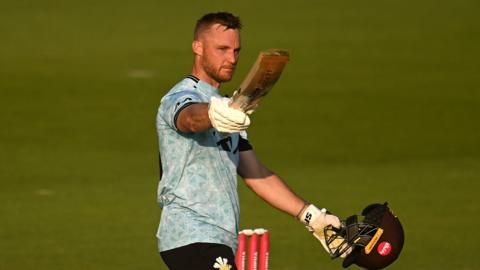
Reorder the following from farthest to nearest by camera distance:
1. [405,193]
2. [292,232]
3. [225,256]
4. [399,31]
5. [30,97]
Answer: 1. [399,31]
2. [30,97]
3. [405,193]
4. [292,232]
5. [225,256]

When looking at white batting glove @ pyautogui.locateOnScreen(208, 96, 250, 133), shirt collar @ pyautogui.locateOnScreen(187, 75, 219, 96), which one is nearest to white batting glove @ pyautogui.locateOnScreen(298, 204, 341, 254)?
shirt collar @ pyautogui.locateOnScreen(187, 75, 219, 96)

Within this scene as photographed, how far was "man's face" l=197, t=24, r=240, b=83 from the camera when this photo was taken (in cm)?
745

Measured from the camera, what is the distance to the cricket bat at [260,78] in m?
6.12

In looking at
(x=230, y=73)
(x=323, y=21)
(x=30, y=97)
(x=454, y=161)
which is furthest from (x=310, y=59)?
(x=230, y=73)

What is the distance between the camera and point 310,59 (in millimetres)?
24000

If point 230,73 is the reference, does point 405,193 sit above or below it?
below

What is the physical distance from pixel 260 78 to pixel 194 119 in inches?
28.6

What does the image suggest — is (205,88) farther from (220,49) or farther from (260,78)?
(260,78)

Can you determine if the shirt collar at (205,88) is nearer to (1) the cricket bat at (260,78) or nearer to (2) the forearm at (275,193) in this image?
(2) the forearm at (275,193)

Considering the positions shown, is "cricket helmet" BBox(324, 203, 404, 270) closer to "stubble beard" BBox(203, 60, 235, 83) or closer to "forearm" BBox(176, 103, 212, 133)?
"stubble beard" BBox(203, 60, 235, 83)

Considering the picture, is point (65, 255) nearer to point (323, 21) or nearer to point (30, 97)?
point (30, 97)

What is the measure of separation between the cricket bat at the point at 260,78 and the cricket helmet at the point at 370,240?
1.68 m

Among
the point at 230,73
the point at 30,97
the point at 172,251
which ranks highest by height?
the point at 230,73

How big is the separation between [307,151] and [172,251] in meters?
10.9
